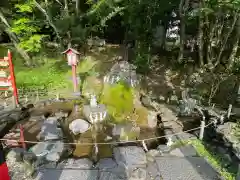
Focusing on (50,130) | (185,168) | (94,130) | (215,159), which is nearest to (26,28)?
(50,130)

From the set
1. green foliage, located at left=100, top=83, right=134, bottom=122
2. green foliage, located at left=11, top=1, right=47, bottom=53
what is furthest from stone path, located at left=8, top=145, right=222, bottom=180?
green foliage, located at left=11, top=1, right=47, bottom=53

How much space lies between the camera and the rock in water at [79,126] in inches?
359

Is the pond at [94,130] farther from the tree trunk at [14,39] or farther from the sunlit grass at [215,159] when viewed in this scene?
the tree trunk at [14,39]

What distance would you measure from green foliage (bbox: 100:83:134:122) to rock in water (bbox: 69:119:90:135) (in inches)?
50.9

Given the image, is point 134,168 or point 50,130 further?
point 50,130

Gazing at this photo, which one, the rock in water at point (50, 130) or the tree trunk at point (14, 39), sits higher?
the tree trunk at point (14, 39)

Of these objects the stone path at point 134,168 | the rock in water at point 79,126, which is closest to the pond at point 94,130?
the rock in water at point 79,126

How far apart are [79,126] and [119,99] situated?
2149 millimetres

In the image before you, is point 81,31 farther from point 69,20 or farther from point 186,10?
point 186,10

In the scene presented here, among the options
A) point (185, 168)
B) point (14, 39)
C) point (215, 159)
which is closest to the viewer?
point (185, 168)

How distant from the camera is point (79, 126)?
30.3ft

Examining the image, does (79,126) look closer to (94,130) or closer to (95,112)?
(94,130)

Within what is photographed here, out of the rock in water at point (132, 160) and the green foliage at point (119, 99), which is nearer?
the rock in water at point (132, 160)

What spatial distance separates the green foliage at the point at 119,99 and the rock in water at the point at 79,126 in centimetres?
129
